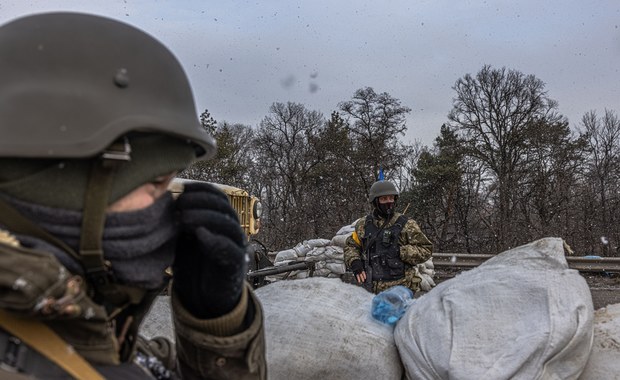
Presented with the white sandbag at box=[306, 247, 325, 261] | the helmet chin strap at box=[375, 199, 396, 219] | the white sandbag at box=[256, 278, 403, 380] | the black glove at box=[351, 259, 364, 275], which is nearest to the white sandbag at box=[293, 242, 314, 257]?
the white sandbag at box=[306, 247, 325, 261]

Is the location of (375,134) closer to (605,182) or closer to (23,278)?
(605,182)

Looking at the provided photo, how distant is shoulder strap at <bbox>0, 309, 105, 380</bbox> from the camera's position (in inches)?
28.1

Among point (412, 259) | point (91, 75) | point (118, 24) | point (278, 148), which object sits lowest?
point (412, 259)

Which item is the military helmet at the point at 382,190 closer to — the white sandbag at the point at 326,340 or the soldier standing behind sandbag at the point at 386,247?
the soldier standing behind sandbag at the point at 386,247

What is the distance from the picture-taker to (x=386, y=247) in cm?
436

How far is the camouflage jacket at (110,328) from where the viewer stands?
2.18 ft

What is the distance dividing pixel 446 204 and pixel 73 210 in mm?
22886

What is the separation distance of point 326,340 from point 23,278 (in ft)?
5.84

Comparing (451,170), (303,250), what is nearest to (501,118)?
(451,170)

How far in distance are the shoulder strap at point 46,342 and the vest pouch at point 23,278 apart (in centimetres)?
6

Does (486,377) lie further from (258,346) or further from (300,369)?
(258,346)

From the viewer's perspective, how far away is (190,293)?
3.10ft

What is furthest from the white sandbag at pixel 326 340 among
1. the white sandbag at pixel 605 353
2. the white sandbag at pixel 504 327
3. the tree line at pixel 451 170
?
the tree line at pixel 451 170

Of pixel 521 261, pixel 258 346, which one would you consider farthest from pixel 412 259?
pixel 258 346
